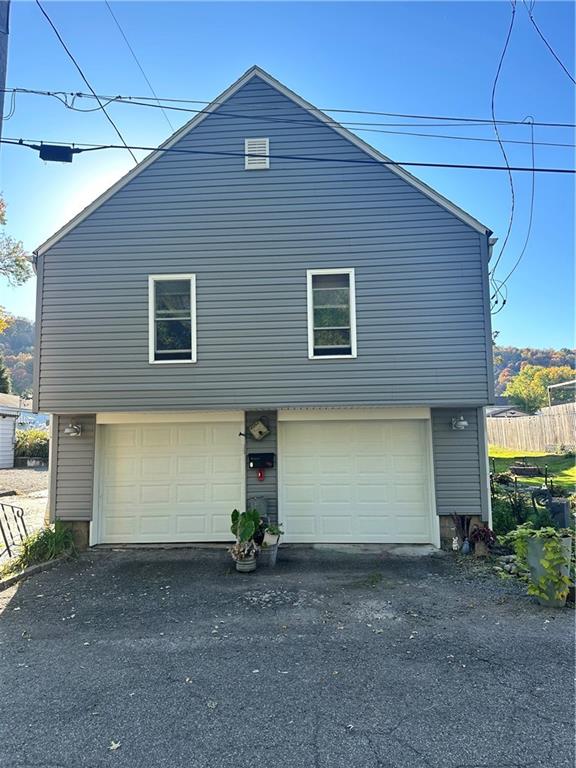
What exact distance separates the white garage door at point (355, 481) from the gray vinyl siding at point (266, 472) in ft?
0.56

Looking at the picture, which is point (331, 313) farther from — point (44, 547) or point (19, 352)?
point (19, 352)

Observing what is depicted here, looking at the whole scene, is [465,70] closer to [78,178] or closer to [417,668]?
[78,178]

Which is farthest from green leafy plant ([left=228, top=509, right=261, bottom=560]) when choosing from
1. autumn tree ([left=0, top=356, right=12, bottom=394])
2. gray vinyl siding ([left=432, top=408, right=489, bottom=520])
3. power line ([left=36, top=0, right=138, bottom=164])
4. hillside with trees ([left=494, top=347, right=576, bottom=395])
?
hillside with trees ([left=494, top=347, right=576, bottom=395])

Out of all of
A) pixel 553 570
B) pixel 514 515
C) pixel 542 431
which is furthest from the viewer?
pixel 542 431

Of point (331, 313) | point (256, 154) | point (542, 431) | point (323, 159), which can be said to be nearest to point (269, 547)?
point (331, 313)

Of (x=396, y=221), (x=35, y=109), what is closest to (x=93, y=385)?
(x=35, y=109)

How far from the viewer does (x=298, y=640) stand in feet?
14.3

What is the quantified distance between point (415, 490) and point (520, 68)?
7.24 meters

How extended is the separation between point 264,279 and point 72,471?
495 cm

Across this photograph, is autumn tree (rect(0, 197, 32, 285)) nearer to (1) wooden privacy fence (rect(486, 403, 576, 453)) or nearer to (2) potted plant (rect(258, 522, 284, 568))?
(2) potted plant (rect(258, 522, 284, 568))

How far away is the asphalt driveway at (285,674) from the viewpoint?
2.85 metres

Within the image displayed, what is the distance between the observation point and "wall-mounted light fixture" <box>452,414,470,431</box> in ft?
25.2

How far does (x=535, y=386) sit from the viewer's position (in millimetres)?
45938

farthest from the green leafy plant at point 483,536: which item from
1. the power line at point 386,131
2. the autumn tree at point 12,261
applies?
the autumn tree at point 12,261
